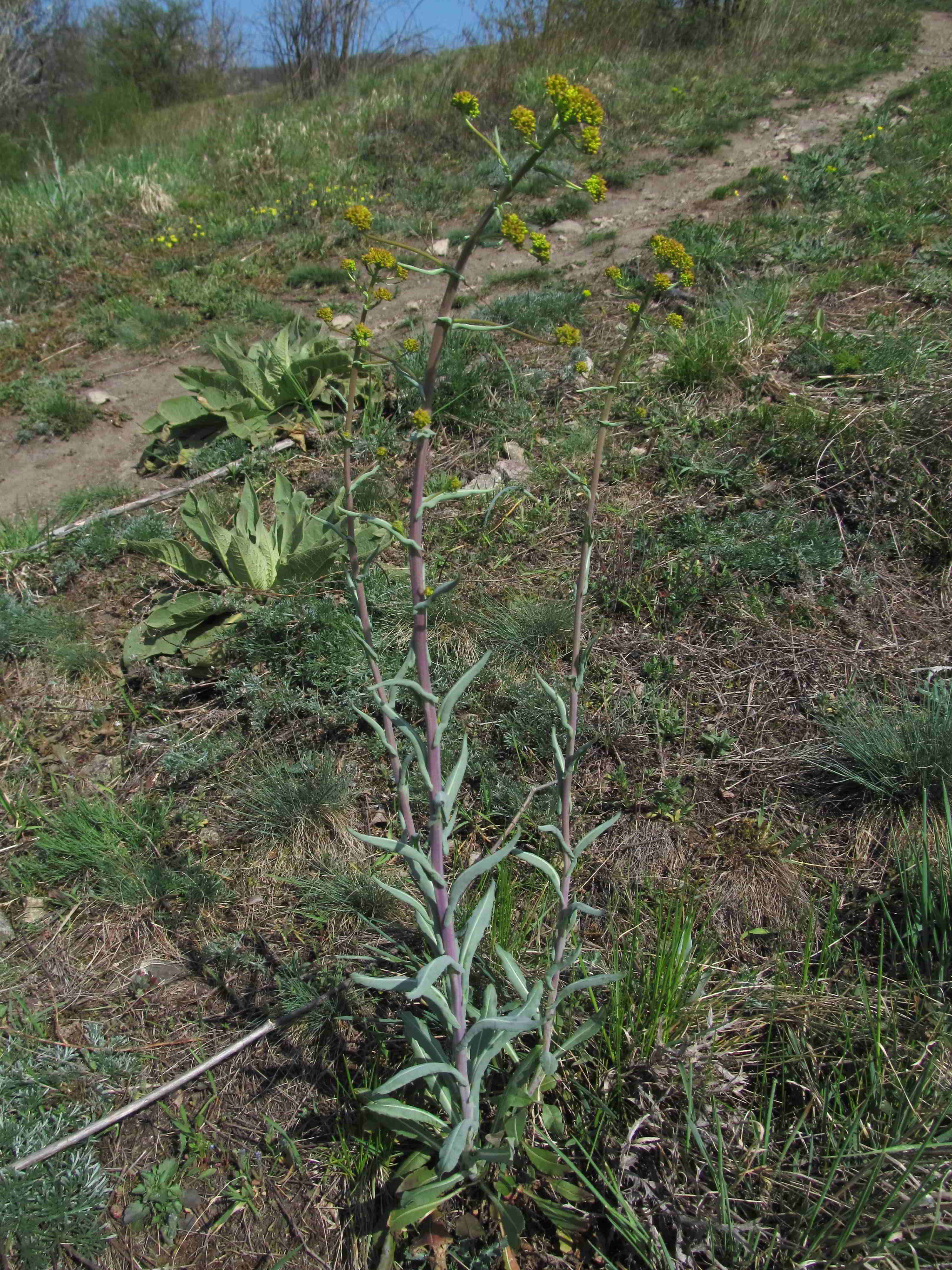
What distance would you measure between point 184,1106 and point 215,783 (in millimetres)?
1062

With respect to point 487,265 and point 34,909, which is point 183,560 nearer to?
point 34,909

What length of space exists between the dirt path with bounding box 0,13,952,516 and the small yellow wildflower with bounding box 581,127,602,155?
3.84m

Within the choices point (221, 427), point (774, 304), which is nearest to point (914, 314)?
point (774, 304)

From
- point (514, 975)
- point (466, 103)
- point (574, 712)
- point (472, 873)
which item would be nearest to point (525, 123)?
point (466, 103)

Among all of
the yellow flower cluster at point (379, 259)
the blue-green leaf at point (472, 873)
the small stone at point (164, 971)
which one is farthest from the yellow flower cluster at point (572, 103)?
the small stone at point (164, 971)

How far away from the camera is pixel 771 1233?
1.54 meters

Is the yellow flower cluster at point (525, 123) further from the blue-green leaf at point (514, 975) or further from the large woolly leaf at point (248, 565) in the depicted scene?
the large woolly leaf at point (248, 565)

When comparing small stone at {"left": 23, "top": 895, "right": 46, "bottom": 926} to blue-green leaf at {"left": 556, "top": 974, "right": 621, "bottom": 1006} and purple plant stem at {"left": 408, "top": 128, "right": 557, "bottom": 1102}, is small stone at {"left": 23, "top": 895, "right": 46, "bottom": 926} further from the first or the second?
blue-green leaf at {"left": 556, "top": 974, "right": 621, "bottom": 1006}

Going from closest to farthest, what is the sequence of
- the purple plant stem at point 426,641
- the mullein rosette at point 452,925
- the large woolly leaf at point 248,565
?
the purple plant stem at point 426,641 → the mullein rosette at point 452,925 → the large woolly leaf at point 248,565

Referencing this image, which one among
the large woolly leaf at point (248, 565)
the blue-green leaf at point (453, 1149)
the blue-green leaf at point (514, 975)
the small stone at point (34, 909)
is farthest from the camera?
the large woolly leaf at point (248, 565)

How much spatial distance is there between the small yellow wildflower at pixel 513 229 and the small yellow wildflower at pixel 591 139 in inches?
5.5

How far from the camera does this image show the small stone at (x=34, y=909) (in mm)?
2457

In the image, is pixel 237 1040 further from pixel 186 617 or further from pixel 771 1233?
pixel 186 617

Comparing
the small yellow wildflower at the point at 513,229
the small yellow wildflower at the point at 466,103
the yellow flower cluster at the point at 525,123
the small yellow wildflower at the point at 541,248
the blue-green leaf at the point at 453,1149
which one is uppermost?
the small yellow wildflower at the point at 466,103
